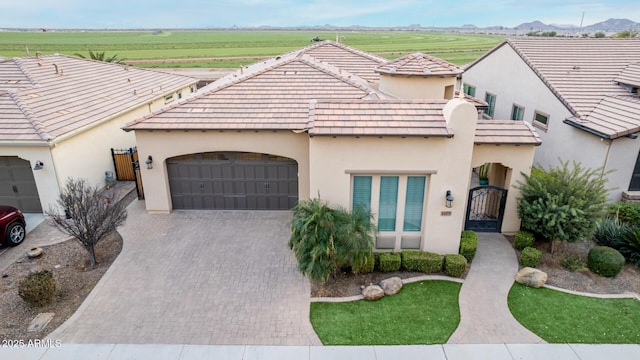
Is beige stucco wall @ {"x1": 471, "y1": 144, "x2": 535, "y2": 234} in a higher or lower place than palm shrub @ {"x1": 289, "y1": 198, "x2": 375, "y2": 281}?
higher

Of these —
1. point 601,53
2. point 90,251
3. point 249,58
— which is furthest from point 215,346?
point 249,58

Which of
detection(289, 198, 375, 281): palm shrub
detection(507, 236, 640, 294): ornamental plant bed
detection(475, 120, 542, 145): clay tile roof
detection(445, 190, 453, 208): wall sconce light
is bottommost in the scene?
detection(507, 236, 640, 294): ornamental plant bed

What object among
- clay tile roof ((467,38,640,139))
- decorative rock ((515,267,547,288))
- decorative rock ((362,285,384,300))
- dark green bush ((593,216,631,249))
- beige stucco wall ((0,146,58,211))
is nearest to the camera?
decorative rock ((362,285,384,300))

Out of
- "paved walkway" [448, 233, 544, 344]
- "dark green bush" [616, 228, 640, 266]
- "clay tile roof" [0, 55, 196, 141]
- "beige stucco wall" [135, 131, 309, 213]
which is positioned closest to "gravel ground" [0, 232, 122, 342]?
"beige stucco wall" [135, 131, 309, 213]

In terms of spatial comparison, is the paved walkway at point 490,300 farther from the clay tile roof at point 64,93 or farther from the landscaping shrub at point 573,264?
the clay tile roof at point 64,93

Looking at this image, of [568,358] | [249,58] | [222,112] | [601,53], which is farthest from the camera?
[249,58]

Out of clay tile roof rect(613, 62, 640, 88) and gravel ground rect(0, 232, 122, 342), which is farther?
clay tile roof rect(613, 62, 640, 88)

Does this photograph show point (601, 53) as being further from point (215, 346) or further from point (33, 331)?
point (33, 331)

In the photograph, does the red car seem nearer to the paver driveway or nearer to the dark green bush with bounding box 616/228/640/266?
the paver driveway

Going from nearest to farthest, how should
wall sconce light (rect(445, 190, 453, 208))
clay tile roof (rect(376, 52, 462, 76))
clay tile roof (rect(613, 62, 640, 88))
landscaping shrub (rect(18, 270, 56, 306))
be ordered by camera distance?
landscaping shrub (rect(18, 270, 56, 306)) → wall sconce light (rect(445, 190, 453, 208)) → clay tile roof (rect(613, 62, 640, 88)) → clay tile roof (rect(376, 52, 462, 76))
